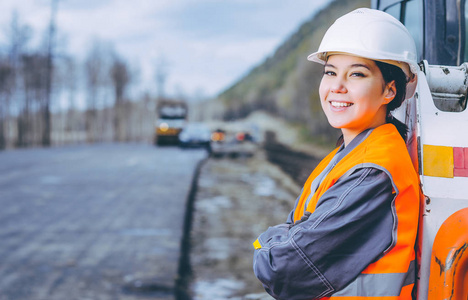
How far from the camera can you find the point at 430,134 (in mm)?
1912

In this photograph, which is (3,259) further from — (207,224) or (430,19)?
(430,19)

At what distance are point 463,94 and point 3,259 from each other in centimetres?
668

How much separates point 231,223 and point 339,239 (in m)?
8.02

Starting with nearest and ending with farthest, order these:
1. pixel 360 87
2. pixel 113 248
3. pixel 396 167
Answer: pixel 396 167 < pixel 360 87 < pixel 113 248

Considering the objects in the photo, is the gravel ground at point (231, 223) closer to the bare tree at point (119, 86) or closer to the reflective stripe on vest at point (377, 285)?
the reflective stripe on vest at point (377, 285)

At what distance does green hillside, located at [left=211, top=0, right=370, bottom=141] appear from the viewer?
157 feet

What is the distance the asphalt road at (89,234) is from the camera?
6.04m

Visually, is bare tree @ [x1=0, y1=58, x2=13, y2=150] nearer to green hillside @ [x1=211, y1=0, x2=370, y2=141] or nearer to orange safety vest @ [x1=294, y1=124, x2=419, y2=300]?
green hillside @ [x1=211, y1=0, x2=370, y2=141]

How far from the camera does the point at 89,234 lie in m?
8.48

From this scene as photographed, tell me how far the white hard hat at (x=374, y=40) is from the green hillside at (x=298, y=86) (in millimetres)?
30541

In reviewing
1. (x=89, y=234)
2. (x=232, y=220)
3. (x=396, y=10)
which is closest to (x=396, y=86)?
(x=396, y=10)

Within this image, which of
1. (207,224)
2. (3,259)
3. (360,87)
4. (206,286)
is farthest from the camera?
(207,224)

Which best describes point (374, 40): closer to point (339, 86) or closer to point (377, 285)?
point (339, 86)

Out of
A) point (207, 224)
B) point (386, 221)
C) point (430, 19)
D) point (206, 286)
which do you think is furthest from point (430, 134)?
point (207, 224)
